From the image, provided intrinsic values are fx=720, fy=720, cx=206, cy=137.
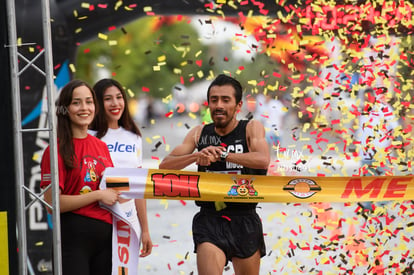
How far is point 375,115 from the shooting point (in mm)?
5820

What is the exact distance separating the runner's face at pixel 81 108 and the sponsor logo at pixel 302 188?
1.59 meters

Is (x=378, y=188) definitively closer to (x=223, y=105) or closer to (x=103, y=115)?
(x=223, y=105)

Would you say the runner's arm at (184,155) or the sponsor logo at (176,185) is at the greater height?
the runner's arm at (184,155)

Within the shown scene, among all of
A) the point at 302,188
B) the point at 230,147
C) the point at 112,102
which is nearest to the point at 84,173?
the point at 112,102

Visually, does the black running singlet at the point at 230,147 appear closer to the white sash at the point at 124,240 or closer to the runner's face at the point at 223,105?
the runner's face at the point at 223,105

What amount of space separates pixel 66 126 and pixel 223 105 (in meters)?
1.19

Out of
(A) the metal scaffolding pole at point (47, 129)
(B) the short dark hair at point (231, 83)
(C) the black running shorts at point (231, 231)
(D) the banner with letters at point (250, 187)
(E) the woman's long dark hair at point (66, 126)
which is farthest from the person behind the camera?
(B) the short dark hair at point (231, 83)

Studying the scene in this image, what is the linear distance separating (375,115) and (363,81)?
0.29 meters

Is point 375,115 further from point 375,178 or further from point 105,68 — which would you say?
point 105,68

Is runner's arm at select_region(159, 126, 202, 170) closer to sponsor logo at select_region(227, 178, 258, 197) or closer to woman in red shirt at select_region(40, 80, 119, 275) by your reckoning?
sponsor logo at select_region(227, 178, 258, 197)

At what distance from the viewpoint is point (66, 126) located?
5141 mm

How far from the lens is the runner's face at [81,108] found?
5141 mm

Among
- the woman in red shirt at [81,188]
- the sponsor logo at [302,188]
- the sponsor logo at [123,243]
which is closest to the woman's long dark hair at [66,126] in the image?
the woman in red shirt at [81,188]

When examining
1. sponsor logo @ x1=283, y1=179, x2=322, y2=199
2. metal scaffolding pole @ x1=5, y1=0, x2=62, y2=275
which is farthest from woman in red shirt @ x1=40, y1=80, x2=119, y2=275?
sponsor logo @ x1=283, y1=179, x2=322, y2=199
